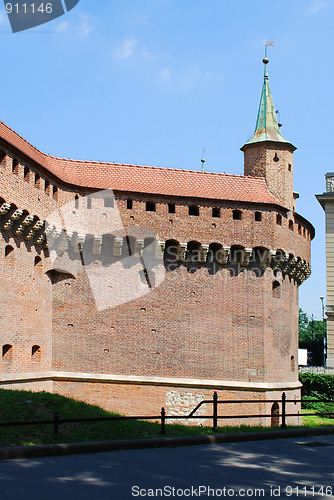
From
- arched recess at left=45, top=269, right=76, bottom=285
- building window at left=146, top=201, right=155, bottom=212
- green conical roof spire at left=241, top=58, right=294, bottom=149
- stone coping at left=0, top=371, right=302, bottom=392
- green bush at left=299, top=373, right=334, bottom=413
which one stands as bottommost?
green bush at left=299, top=373, right=334, bottom=413

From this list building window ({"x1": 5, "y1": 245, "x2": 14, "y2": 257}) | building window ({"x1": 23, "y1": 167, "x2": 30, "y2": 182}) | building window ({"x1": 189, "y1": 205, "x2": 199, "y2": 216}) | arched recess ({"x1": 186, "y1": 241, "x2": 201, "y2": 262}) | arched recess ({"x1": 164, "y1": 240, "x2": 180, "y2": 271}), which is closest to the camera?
building window ({"x1": 5, "y1": 245, "x2": 14, "y2": 257})

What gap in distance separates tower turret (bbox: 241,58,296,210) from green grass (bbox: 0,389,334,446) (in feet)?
51.2

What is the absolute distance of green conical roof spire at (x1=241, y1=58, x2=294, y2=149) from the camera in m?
28.6

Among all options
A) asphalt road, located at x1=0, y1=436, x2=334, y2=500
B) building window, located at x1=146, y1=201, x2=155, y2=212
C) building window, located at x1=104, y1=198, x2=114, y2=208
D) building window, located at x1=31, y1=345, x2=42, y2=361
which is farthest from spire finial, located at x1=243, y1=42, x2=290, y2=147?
asphalt road, located at x1=0, y1=436, x2=334, y2=500

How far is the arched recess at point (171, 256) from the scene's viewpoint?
25344 millimetres

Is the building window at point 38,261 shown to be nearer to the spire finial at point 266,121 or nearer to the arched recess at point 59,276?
the arched recess at point 59,276

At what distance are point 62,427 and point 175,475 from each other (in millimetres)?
4734

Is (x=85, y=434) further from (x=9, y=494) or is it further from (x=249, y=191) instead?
(x=249, y=191)

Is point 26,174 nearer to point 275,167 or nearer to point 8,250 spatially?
point 8,250

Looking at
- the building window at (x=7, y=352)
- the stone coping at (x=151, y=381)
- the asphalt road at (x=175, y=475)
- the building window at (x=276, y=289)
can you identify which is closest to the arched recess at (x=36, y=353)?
the stone coping at (x=151, y=381)

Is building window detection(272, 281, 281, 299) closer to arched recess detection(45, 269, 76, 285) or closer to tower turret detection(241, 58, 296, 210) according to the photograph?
tower turret detection(241, 58, 296, 210)

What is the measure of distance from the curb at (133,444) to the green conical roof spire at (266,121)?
17.6m

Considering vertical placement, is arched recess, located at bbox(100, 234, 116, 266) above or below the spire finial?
below

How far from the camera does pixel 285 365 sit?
2734 cm
